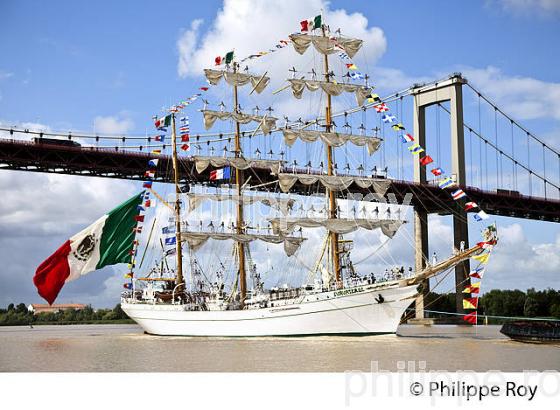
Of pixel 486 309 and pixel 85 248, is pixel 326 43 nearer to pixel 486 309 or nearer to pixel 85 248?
pixel 85 248

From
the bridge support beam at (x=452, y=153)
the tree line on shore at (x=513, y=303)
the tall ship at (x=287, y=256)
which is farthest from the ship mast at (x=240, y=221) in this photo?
the tree line on shore at (x=513, y=303)

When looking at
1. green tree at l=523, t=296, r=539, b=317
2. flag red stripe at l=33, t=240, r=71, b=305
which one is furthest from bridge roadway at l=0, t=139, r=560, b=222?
flag red stripe at l=33, t=240, r=71, b=305

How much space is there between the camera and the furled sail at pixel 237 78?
114ft

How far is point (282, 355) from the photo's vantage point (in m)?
21.9

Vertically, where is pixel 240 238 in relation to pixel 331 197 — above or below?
below

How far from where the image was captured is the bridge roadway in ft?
141

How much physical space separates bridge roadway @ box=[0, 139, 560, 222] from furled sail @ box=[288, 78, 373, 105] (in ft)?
31.9

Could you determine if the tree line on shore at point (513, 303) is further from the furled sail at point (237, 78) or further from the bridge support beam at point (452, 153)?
the furled sail at point (237, 78)

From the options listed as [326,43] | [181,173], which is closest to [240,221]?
[326,43]

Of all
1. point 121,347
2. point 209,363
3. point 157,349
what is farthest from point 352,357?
point 121,347

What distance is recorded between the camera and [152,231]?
35000mm

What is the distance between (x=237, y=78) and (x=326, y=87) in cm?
459

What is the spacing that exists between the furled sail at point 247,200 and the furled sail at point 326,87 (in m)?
4.68
